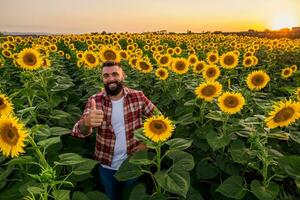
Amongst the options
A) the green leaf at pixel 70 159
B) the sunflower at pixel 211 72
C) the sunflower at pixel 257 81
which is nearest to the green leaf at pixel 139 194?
the green leaf at pixel 70 159

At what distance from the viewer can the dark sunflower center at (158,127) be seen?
12.0 ft

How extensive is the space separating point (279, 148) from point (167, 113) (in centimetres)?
226

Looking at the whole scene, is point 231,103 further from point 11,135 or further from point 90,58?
point 90,58

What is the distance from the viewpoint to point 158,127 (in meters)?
3.67

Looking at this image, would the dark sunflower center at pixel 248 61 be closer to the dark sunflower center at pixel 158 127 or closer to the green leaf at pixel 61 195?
the dark sunflower center at pixel 158 127

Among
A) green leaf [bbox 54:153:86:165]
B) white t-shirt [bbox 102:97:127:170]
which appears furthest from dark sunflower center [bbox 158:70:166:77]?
green leaf [bbox 54:153:86:165]

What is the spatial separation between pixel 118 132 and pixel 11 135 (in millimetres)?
1871

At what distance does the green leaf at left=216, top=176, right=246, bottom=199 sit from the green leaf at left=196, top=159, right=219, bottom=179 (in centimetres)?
69

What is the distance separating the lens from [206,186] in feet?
15.7

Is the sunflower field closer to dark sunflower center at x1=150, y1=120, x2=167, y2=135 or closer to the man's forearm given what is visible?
dark sunflower center at x1=150, y1=120, x2=167, y2=135

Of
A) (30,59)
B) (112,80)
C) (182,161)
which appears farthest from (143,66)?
(182,161)

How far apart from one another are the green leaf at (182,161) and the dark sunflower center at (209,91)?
155cm

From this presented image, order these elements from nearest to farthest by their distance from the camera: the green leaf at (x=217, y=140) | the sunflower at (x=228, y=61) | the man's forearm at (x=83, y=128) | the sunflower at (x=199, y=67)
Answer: the green leaf at (x=217, y=140)
the man's forearm at (x=83, y=128)
the sunflower at (x=199, y=67)
the sunflower at (x=228, y=61)

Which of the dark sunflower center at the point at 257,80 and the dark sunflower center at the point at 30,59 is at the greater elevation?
the dark sunflower center at the point at 30,59
